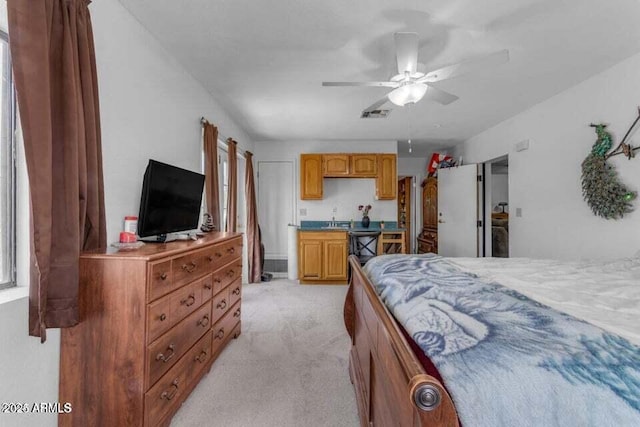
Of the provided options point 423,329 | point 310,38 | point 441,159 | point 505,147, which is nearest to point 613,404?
point 423,329

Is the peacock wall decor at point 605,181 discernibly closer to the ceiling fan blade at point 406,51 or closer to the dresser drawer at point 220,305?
the ceiling fan blade at point 406,51

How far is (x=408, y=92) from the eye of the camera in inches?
90.8

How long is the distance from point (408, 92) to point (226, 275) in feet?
6.89

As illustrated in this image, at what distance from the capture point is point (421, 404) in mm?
624

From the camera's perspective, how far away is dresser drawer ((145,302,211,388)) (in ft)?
4.91

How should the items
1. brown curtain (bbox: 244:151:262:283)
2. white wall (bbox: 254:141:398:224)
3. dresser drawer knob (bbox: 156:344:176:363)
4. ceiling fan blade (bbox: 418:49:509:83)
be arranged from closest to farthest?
dresser drawer knob (bbox: 156:344:176:363)
ceiling fan blade (bbox: 418:49:509:83)
brown curtain (bbox: 244:151:262:283)
white wall (bbox: 254:141:398:224)

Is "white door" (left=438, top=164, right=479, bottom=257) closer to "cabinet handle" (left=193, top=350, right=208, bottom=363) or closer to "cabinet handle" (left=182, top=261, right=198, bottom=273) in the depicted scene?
"cabinet handle" (left=193, top=350, right=208, bottom=363)

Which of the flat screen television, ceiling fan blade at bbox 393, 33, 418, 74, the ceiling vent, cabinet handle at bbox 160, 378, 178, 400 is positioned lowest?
cabinet handle at bbox 160, 378, 178, 400

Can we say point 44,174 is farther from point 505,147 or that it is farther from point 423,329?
point 505,147

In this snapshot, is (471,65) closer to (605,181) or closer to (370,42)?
(370,42)

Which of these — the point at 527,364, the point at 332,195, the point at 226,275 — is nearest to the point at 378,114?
the point at 332,195

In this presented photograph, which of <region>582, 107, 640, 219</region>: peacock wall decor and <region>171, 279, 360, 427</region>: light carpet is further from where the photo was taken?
<region>582, 107, 640, 219</region>: peacock wall decor

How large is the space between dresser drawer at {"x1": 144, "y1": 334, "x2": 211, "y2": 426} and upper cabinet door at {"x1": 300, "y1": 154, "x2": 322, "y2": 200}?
339 cm

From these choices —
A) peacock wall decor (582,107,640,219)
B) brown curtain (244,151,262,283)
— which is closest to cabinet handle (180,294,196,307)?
brown curtain (244,151,262,283)
